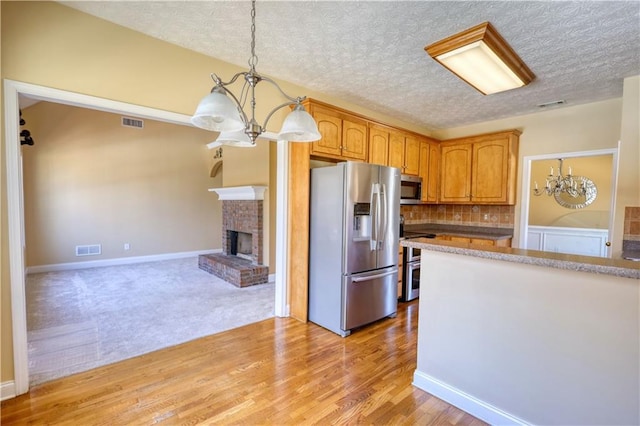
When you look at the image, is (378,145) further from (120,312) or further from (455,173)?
(120,312)

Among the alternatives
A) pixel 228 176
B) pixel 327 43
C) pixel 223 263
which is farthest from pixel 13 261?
pixel 228 176

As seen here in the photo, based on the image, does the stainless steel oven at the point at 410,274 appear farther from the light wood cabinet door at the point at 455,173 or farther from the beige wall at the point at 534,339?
the beige wall at the point at 534,339

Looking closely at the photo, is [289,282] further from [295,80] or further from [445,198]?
[445,198]

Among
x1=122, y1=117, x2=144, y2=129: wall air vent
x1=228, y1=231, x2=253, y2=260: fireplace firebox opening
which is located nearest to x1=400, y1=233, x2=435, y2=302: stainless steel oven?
x1=228, y1=231, x2=253, y2=260: fireplace firebox opening

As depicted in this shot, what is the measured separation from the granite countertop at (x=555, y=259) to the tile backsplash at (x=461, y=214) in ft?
10.0

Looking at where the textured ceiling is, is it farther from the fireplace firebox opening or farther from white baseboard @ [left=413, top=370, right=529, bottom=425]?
the fireplace firebox opening

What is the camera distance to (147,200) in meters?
6.61

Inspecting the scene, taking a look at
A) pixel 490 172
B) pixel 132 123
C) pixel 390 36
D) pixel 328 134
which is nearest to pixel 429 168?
pixel 490 172

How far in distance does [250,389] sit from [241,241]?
429cm

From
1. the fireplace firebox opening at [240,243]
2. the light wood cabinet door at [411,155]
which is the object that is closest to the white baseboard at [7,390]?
the fireplace firebox opening at [240,243]

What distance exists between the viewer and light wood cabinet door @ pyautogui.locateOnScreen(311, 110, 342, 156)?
3207mm

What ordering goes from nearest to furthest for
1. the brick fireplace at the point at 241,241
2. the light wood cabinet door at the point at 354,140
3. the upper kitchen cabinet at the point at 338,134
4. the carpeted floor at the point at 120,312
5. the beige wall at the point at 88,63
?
the beige wall at the point at 88,63 → the carpeted floor at the point at 120,312 → the upper kitchen cabinet at the point at 338,134 → the light wood cabinet door at the point at 354,140 → the brick fireplace at the point at 241,241

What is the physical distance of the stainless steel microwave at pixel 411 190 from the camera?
433cm

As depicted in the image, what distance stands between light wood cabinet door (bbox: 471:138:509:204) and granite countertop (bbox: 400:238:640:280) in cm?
285
